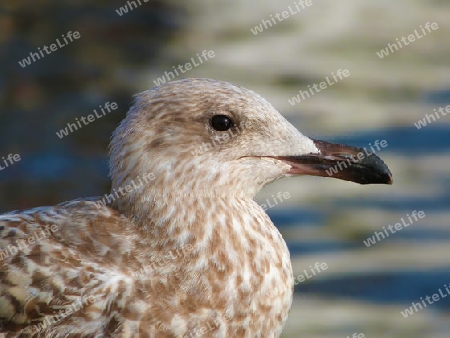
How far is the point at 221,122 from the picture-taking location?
5234 mm

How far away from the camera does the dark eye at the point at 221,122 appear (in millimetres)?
5230

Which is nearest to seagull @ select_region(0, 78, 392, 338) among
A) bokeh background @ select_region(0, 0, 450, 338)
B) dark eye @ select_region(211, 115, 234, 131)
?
dark eye @ select_region(211, 115, 234, 131)

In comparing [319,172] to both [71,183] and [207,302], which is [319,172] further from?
[71,183]

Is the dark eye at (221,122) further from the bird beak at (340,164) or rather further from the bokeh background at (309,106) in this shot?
the bokeh background at (309,106)

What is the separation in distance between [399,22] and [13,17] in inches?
236

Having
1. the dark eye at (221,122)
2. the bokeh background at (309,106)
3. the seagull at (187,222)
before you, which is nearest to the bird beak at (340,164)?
the seagull at (187,222)

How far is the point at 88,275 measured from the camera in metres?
4.99

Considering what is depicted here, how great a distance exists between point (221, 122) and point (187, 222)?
50 centimetres

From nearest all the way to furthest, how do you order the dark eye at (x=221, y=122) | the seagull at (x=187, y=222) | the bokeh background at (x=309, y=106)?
1. the seagull at (x=187, y=222)
2. the dark eye at (x=221, y=122)
3. the bokeh background at (x=309, y=106)

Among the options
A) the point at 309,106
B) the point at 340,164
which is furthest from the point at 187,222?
the point at 309,106

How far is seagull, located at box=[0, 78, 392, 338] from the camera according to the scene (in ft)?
16.5

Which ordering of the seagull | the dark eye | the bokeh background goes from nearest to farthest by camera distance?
the seagull < the dark eye < the bokeh background

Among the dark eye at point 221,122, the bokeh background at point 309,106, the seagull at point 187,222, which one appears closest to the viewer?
Answer: the seagull at point 187,222

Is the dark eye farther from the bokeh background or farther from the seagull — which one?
the bokeh background
